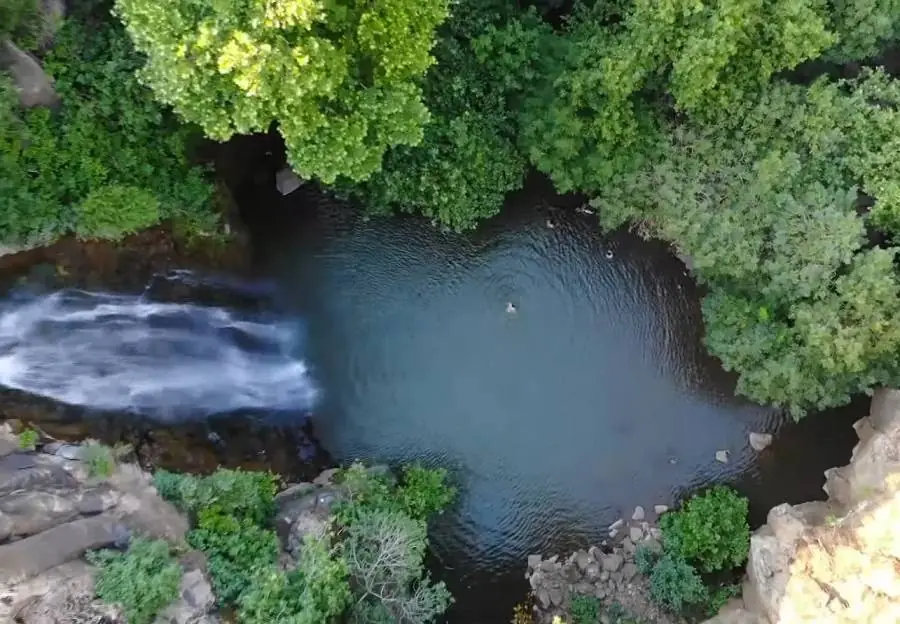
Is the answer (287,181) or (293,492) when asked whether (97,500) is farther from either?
(287,181)

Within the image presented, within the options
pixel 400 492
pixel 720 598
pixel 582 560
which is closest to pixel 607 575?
pixel 582 560

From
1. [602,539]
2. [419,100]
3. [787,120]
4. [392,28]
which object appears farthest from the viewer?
[602,539]

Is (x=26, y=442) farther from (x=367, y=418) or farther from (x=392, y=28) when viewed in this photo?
(x=392, y=28)

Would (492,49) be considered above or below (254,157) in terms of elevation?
above

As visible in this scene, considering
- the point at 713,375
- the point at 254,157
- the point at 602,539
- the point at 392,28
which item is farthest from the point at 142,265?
the point at 713,375

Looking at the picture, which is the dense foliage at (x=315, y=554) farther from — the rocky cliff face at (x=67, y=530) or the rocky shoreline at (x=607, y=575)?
the rocky shoreline at (x=607, y=575)

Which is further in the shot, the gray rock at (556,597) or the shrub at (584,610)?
the gray rock at (556,597)

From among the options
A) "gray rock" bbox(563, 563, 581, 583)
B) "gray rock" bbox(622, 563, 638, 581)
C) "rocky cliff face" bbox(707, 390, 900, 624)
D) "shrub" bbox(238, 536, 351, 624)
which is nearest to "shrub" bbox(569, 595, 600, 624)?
"gray rock" bbox(563, 563, 581, 583)

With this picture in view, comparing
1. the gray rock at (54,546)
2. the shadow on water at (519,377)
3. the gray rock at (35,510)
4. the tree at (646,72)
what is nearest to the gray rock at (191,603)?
the gray rock at (54,546)
